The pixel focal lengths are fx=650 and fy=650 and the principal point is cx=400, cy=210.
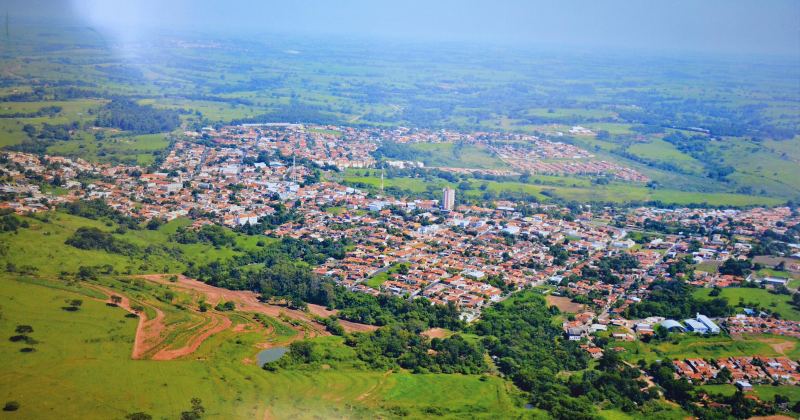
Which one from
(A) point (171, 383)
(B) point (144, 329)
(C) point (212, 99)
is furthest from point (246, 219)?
(C) point (212, 99)

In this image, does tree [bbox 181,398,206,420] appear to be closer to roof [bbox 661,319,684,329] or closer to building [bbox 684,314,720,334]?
roof [bbox 661,319,684,329]

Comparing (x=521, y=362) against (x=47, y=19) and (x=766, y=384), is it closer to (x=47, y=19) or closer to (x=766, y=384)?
(x=766, y=384)

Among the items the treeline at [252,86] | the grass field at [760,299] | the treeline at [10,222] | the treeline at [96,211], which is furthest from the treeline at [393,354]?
the treeline at [252,86]

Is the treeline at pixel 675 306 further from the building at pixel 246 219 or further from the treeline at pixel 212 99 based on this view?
the treeline at pixel 212 99

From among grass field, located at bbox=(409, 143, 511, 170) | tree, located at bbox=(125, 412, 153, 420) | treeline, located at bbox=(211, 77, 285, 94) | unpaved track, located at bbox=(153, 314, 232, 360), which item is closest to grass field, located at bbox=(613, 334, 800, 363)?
unpaved track, located at bbox=(153, 314, 232, 360)

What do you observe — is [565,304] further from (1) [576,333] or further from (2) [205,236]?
(2) [205,236]

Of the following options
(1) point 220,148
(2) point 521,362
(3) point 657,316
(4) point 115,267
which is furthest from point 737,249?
(1) point 220,148
